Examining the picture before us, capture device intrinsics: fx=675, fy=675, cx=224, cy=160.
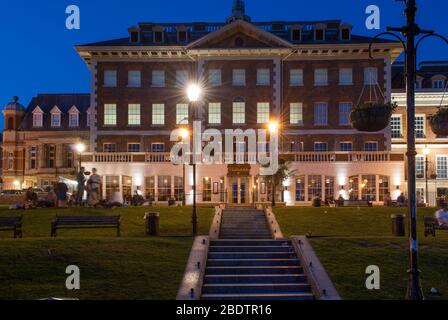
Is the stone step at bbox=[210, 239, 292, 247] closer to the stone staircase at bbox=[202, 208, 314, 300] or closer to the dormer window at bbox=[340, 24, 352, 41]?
the stone staircase at bbox=[202, 208, 314, 300]

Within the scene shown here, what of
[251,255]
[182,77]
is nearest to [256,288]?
[251,255]

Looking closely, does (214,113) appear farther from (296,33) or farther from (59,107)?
(59,107)

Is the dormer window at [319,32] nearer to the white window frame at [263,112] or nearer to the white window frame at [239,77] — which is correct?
the white window frame at [239,77]

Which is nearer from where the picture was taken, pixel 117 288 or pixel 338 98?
pixel 117 288

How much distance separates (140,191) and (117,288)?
33.0 meters

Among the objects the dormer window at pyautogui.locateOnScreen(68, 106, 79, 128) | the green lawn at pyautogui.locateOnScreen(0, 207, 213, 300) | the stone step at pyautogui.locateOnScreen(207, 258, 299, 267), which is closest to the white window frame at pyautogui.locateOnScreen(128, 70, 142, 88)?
the dormer window at pyautogui.locateOnScreen(68, 106, 79, 128)

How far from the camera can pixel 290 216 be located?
34.0 m

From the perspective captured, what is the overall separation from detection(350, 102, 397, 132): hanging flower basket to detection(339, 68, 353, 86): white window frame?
132 feet

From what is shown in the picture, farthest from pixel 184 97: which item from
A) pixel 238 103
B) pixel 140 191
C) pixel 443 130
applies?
pixel 443 130

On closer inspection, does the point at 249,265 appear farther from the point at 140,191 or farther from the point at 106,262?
the point at 140,191

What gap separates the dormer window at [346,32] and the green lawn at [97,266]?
113ft

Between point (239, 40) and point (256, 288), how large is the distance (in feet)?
120

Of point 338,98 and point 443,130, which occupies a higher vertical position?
point 338,98

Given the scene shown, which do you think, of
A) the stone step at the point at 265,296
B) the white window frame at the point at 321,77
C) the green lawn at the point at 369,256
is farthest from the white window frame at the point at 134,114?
the stone step at the point at 265,296
